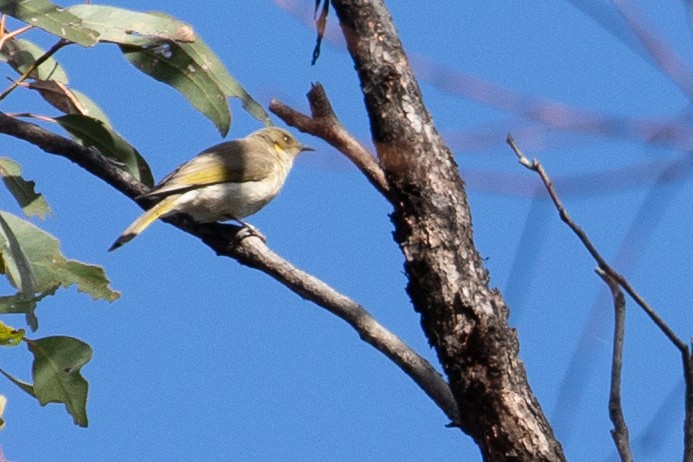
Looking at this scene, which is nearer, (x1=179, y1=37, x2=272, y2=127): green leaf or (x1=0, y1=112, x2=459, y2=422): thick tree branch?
(x1=0, y1=112, x2=459, y2=422): thick tree branch

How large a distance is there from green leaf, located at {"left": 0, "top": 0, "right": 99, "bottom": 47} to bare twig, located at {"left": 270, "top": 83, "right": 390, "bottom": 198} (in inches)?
31.8

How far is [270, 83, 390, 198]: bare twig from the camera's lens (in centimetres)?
258

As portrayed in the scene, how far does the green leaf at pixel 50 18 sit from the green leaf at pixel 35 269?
1.73ft

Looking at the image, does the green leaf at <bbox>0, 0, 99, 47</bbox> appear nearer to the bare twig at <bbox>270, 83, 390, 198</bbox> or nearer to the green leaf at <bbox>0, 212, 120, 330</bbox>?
the green leaf at <bbox>0, 212, 120, 330</bbox>

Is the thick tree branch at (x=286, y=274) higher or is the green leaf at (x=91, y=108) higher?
the green leaf at (x=91, y=108)

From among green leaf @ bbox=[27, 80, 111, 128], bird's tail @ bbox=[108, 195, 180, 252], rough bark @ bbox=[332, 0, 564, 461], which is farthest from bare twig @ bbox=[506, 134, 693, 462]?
bird's tail @ bbox=[108, 195, 180, 252]

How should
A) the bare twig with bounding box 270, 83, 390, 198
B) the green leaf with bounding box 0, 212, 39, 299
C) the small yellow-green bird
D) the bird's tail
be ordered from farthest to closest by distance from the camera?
the small yellow-green bird
the bird's tail
the green leaf with bounding box 0, 212, 39, 299
the bare twig with bounding box 270, 83, 390, 198

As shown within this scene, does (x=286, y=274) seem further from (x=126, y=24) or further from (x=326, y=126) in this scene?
(x=126, y=24)

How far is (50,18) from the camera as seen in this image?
127 inches

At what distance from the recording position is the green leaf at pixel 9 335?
2705 millimetres

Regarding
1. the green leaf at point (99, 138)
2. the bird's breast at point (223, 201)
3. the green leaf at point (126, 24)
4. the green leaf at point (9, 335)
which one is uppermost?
the bird's breast at point (223, 201)

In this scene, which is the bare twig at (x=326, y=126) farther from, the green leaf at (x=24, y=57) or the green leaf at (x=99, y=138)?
the green leaf at (x=24, y=57)

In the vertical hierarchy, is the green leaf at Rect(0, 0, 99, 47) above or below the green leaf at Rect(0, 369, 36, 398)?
above

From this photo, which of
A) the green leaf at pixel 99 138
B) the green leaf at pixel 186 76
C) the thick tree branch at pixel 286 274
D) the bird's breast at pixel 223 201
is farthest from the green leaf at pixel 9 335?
the bird's breast at pixel 223 201
